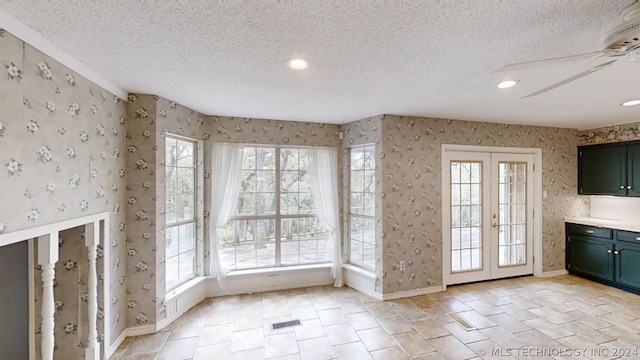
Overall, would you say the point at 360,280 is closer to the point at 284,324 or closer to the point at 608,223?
the point at 284,324

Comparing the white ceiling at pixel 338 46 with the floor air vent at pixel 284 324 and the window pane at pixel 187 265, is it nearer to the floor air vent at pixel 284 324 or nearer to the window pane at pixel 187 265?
the window pane at pixel 187 265

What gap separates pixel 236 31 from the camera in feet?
5.46

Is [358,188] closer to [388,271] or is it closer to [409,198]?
[409,198]

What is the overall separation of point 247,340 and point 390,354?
4.53 feet

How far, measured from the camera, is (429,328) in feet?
9.84

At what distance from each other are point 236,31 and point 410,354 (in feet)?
9.60

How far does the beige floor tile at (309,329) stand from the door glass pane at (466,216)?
2.28 m

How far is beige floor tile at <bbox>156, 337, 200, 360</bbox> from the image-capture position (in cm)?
254

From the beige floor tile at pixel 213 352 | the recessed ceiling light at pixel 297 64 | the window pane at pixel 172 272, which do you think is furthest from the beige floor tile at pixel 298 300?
the recessed ceiling light at pixel 297 64

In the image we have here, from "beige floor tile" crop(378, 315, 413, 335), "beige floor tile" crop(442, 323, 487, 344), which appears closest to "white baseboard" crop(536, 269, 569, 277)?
"beige floor tile" crop(442, 323, 487, 344)

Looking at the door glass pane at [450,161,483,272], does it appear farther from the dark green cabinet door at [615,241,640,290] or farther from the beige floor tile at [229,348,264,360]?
the beige floor tile at [229,348,264,360]

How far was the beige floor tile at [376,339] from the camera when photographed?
2.68m

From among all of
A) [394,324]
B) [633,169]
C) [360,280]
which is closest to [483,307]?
[394,324]

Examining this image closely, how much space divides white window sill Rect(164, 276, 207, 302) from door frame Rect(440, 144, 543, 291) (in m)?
3.36
